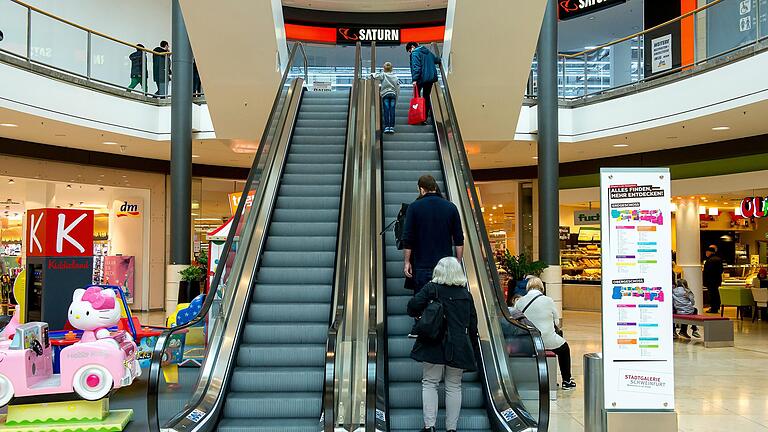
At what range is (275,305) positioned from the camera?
7453 mm

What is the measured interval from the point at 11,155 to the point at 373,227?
11381mm

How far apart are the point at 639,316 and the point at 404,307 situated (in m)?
2.48

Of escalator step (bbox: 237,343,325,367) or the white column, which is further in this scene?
the white column

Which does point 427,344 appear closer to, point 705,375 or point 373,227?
point 373,227

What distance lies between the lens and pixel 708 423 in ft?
24.2

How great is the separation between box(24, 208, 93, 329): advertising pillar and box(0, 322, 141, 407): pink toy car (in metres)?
1.97

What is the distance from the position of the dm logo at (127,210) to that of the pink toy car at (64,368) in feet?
44.3

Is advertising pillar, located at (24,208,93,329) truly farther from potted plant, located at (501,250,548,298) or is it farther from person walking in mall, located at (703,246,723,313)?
person walking in mall, located at (703,246,723,313)

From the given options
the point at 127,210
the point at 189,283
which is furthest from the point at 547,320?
the point at 127,210

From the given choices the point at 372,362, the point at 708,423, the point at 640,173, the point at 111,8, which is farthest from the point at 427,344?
the point at 111,8

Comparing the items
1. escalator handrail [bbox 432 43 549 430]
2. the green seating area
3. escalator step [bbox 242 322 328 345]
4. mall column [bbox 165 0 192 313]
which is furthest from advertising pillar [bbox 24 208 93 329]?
the green seating area

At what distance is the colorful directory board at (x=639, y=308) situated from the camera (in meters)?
5.49

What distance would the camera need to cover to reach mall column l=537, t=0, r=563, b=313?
14.7 metres

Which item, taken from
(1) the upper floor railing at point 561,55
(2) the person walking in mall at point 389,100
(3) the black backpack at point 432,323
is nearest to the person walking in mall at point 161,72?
(1) the upper floor railing at point 561,55
